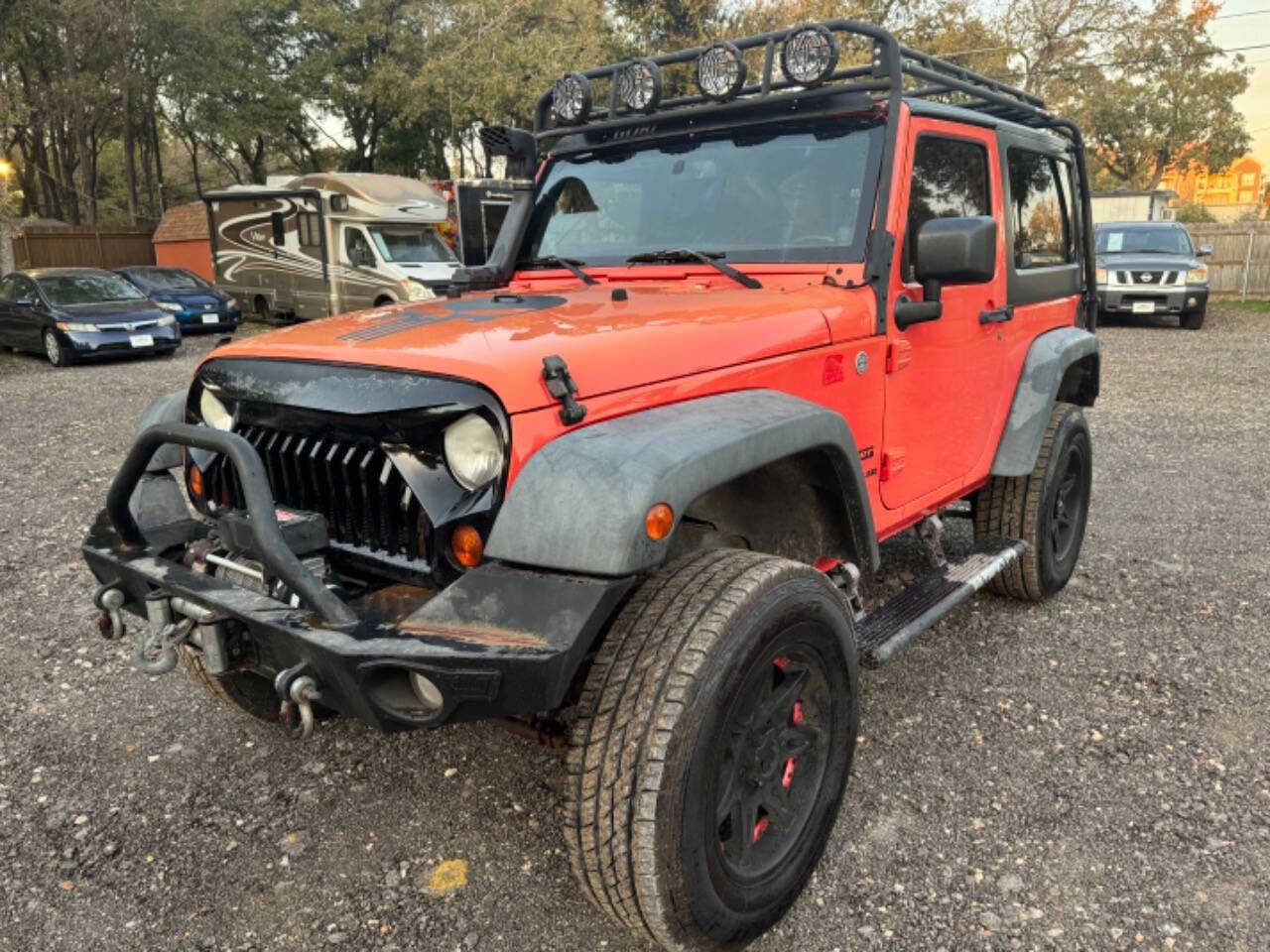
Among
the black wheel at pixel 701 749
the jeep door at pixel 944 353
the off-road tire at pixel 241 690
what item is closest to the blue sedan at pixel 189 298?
the off-road tire at pixel 241 690

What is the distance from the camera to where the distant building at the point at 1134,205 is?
964 inches

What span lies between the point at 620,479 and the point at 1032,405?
106 inches

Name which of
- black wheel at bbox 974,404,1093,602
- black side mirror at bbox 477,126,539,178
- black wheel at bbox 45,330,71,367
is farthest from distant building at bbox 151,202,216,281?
black wheel at bbox 974,404,1093,602

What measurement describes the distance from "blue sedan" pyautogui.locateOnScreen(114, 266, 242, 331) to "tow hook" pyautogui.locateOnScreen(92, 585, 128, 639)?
17058 millimetres

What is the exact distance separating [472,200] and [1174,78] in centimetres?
4129

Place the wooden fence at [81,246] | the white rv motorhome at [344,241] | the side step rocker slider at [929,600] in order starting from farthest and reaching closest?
the wooden fence at [81,246], the white rv motorhome at [344,241], the side step rocker slider at [929,600]

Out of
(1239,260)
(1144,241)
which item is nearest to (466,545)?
(1144,241)

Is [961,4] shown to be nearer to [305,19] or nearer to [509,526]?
[305,19]

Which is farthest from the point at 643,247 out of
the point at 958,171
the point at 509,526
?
the point at 509,526

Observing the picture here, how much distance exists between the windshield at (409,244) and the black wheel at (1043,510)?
14.9 meters

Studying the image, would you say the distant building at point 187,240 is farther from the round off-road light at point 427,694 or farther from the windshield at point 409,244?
the round off-road light at point 427,694

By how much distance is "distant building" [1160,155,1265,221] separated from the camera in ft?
146

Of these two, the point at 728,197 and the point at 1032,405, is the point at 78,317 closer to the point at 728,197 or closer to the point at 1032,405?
the point at 728,197

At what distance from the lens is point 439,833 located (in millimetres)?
2891
